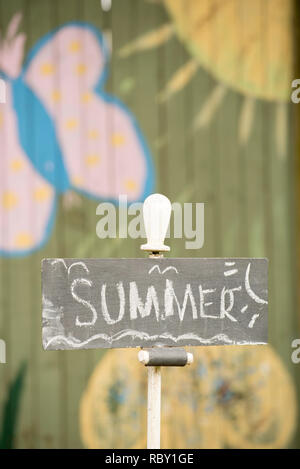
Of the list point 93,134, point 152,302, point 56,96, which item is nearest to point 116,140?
point 93,134

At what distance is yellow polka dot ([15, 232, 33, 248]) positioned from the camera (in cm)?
254

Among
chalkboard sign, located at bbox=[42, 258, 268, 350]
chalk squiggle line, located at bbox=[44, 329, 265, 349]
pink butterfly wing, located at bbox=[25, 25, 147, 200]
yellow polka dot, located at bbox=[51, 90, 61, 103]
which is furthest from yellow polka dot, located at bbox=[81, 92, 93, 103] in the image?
chalk squiggle line, located at bbox=[44, 329, 265, 349]

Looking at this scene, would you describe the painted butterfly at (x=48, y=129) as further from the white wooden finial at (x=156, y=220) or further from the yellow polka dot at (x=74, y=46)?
the white wooden finial at (x=156, y=220)

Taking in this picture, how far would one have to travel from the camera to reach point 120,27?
2.57 meters

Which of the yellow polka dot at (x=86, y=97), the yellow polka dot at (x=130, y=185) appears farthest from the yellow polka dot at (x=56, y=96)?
the yellow polka dot at (x=130, y=185)

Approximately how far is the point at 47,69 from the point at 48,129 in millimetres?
275

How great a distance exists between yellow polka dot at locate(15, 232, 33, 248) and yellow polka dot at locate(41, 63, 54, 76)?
74cm

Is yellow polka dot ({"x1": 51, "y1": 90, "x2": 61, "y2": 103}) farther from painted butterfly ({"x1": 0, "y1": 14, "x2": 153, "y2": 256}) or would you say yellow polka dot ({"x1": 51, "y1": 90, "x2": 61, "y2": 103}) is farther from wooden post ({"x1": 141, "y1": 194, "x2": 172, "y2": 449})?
wooden post ({"x1": 141, "y1": 194, "x2": 172, "y2": 449})

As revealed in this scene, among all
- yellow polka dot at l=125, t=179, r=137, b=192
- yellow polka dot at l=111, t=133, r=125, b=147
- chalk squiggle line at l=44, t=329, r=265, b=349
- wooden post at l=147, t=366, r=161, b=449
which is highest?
yellow polka dot at l=111, t=133, r=125, b=147

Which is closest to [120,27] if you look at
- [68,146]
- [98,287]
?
[68,146]

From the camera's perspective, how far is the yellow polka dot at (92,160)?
2568mm
